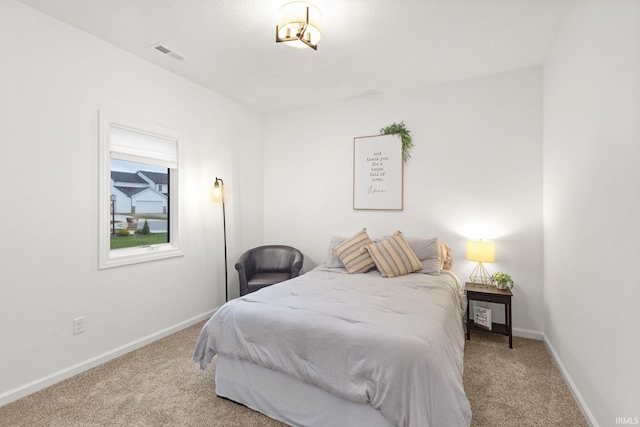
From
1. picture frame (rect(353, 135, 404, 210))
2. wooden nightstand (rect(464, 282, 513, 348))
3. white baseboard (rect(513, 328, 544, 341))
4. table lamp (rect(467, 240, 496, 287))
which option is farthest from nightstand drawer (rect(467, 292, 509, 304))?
picture frame (rect(353, 135, 404, 210))

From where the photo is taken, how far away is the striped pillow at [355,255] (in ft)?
10.6

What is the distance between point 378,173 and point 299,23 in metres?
2.17

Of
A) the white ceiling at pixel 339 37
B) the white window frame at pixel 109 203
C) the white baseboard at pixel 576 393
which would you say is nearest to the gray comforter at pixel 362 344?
the white baseboard at pixel 576 393

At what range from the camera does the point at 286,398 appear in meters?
1.90

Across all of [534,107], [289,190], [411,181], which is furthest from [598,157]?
[289,190]

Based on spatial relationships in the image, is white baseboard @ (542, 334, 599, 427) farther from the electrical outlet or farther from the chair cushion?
the electrical outlet

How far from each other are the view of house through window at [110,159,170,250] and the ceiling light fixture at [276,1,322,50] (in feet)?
6.57

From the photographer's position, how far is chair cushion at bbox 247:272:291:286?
11.8ft

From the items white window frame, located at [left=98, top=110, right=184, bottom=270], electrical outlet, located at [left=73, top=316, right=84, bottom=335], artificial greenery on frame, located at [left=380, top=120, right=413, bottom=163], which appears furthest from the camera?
artificial greenery on frame, located at [left=380, top=120, right=413, bottom=163]

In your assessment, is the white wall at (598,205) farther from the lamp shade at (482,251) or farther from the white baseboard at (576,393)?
the lamp shade at (482,251)

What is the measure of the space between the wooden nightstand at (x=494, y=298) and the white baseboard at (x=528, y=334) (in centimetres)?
17

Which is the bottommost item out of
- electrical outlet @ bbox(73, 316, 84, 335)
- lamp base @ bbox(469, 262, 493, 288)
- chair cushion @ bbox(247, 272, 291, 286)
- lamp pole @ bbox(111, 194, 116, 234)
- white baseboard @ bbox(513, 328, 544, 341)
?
white baseboard @ bbox(513, 328, 544, 341)

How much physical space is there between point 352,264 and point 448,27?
228 cm

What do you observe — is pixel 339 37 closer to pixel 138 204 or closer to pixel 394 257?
pixel 394 257
